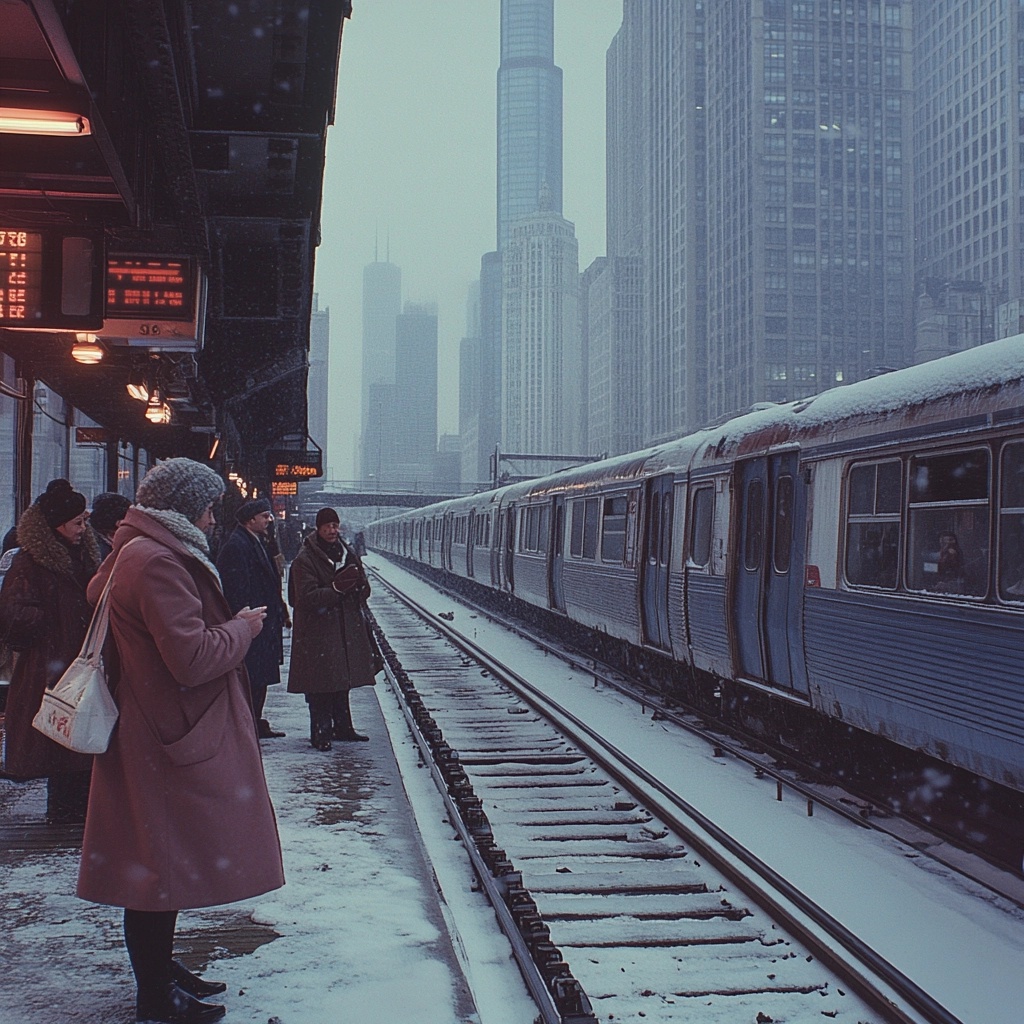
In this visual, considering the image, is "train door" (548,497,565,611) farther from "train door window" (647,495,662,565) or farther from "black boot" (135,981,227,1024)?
"black boot" (135,981,227,1024)

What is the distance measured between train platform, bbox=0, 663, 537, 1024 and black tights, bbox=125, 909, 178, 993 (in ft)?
0.88

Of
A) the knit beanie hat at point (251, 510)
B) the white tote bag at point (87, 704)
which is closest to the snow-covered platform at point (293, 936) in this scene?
the white tote bag at point (87, 704)

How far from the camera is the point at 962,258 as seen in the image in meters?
115

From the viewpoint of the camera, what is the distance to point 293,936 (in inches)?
185

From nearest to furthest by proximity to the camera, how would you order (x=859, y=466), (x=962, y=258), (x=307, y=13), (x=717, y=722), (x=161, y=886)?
1. (x=161, y=886)
2. (x=307, y=13)
3. (x=859, y=466)
4. (x=717, y=722)
5. (x=962, y=258)

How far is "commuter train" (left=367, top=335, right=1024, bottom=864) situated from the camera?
6.14 meters

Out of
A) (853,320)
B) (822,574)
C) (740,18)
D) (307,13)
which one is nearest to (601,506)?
(822,574)

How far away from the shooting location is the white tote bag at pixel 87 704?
11.0 feet

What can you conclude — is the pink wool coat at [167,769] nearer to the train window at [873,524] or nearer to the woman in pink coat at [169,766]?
the woman in pink coat at [169,766]

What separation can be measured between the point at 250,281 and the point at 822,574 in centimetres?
711

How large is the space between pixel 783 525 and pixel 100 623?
6804 millimetres

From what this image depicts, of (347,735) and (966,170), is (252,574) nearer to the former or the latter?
(347,735)

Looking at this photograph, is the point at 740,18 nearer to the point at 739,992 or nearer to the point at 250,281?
the point at 250,281

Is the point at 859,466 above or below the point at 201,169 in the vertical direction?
below
